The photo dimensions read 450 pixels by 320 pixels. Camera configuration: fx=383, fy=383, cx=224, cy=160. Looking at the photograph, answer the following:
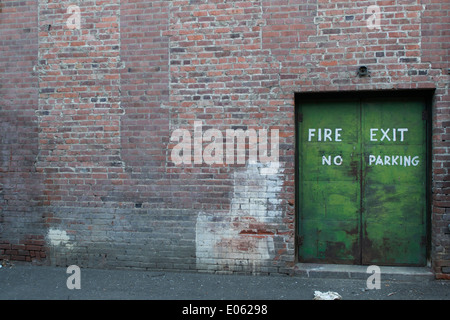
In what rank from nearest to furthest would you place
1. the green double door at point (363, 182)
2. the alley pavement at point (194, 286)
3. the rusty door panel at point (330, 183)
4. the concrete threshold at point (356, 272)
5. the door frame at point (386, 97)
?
the alley pavement at point (194, 286), the concrete threshold at point (356, 272), the door frame at point (386, 97), the green double door at point (363, 182), the rusty door panel at point (330, 183)

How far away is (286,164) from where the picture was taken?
509cm

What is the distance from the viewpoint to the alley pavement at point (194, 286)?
14.5 feet

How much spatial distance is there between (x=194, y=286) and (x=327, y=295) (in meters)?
1.60

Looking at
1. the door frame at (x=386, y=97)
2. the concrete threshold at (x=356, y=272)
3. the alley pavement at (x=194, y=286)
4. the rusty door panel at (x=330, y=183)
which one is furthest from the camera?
the rusty door panel at (x=330, y=183)

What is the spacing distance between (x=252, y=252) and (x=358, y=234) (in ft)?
4.78

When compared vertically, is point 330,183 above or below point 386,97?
below

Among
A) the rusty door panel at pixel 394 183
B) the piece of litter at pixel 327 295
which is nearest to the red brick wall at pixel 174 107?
the rusty door panel at pixel 394 183

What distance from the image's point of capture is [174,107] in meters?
5.33

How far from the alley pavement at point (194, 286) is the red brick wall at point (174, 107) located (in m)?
0.23

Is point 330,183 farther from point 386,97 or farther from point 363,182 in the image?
point 386,97

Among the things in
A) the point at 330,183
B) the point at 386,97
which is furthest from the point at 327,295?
the point at 386,97

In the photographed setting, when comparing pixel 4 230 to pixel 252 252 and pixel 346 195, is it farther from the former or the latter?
pixel 346 195

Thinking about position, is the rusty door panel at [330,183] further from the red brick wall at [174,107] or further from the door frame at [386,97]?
the red brick wall at [174,107]

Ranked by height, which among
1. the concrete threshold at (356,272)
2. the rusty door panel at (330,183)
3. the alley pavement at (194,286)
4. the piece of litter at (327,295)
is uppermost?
the rusty door panel at (330,183)
